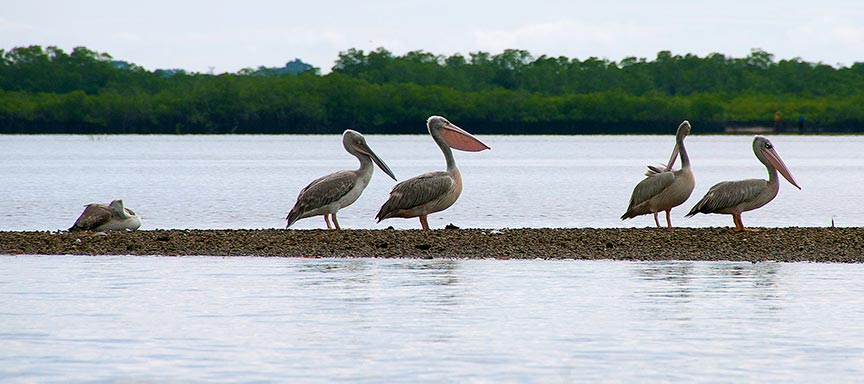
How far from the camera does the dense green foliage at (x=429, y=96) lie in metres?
115

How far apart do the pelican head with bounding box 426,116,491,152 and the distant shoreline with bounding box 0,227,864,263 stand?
1.55 m

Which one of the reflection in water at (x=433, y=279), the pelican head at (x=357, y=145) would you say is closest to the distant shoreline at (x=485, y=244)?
the reflection in water at (x=433, y=279)

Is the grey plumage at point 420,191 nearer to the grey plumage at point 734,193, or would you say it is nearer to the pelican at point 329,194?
the pelican at point 329,194

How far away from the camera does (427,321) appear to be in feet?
30.6

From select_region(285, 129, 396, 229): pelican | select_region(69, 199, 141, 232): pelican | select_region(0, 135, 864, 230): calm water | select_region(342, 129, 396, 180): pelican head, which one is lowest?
select_region(0, 135, 864, 230): calm water

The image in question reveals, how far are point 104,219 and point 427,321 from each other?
6.89m

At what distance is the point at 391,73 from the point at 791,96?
33.4 m

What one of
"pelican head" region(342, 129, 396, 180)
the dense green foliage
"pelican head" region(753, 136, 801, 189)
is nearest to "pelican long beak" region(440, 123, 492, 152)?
"pelican head" region(342, 129, 396, 180)

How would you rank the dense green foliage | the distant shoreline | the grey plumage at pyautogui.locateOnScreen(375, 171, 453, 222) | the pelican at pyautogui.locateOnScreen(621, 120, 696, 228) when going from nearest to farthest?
the distant shoreline → the grey plumage at pyautogui.locateOnScreen(375, 171, 453, 222) → the pelican at pyautogui.locateOnScreen(621, 120, 696, 228) → the dense green foliage

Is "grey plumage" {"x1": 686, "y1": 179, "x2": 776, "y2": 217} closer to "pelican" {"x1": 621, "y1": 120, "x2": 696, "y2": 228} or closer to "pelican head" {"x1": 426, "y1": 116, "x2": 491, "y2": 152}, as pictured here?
"pelican" {"x1": 621, "y1": 120, "x2": 696, "y2": 228}

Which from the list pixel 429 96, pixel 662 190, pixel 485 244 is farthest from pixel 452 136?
pixel 429 96

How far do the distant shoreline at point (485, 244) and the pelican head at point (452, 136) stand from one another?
1.55 m

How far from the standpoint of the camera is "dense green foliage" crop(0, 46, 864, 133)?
115 metres

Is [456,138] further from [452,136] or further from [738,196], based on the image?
[738,196]
